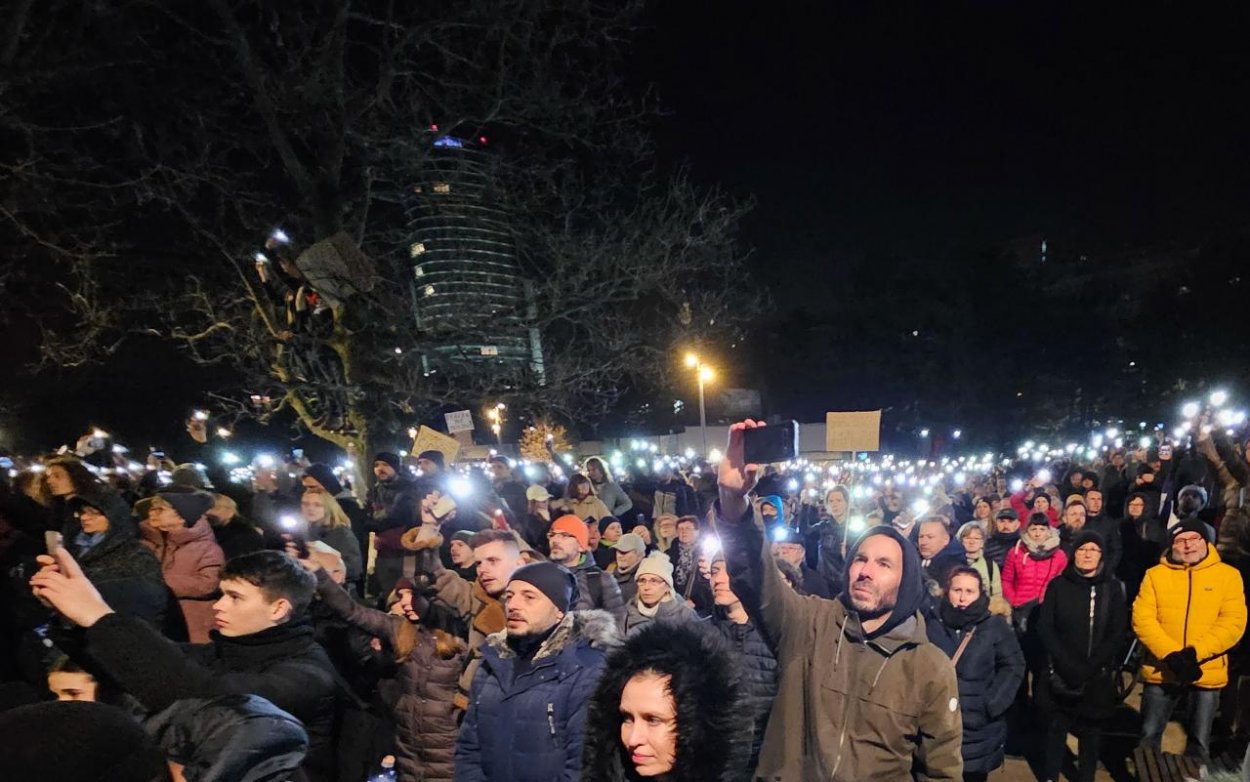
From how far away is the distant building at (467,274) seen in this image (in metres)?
10.9

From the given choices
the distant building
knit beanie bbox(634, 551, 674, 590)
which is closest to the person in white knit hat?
knit beanie bbox(634, 551, 674, 590)

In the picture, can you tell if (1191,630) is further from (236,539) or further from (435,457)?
(435,457)

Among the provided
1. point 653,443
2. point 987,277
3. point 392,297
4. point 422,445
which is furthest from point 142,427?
point 987,277

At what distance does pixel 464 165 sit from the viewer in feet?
36.3

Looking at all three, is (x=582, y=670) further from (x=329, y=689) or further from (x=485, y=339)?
(x=485, y=339)

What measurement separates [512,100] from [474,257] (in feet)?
7.99

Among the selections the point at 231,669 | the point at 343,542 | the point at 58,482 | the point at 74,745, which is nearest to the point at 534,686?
the point at 231,669

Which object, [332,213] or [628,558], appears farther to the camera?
[332,213]

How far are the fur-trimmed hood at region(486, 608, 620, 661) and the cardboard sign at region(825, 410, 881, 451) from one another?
5.01 meters

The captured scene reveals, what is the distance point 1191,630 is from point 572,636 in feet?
14.7

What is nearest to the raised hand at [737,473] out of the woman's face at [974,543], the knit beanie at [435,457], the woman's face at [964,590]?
the woman's face at [964,590]

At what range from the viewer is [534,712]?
A: 2830 mm

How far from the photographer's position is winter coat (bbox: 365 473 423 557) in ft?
22.9

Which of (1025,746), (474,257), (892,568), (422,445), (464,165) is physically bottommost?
(1025,746)
